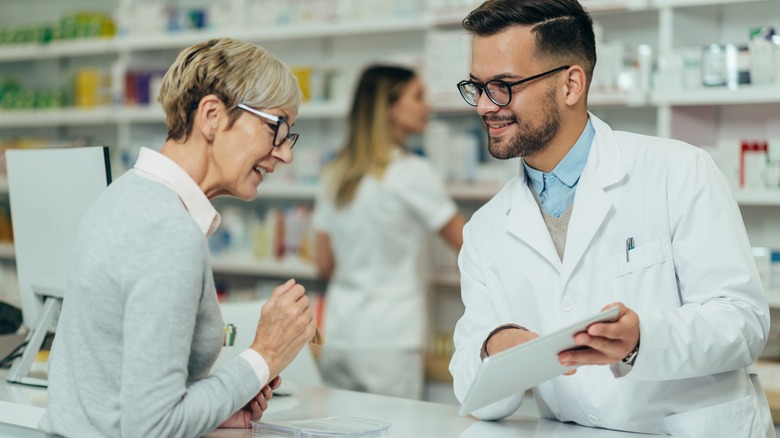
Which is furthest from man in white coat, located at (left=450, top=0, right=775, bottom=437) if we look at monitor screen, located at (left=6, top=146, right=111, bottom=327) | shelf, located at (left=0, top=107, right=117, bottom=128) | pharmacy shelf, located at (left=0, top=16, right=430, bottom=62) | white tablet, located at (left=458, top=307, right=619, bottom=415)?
shelf, located at (left=0, top=107, right=117, bottom=128)

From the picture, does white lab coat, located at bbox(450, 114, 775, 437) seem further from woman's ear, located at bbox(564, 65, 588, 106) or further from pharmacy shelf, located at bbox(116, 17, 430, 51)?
pharmacy shelf, located at bbox(116, 17, 430, 51)

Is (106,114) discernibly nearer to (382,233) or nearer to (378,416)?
(382,233)

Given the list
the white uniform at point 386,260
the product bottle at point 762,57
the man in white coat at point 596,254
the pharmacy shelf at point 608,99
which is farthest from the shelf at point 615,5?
the man in white coat at point 596,254

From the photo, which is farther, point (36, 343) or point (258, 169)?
point (36, 343)

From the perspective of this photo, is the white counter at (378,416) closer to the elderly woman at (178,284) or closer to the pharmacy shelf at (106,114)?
the elderly woman at (178,284)

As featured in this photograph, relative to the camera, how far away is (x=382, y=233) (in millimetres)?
3957

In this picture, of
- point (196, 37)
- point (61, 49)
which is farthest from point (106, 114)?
point (196, 37)

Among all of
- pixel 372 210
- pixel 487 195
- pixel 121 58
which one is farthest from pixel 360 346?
pixel 121 58

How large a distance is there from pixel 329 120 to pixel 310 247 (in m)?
0.82

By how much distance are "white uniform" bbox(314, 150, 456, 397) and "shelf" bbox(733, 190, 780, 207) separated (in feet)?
3.75

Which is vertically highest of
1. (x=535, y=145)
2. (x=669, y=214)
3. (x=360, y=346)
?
(x=535, y=145)

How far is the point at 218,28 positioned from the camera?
513cm

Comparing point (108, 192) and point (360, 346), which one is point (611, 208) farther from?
point (360, 346)

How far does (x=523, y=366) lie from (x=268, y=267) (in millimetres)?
3419
